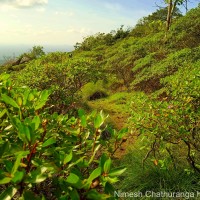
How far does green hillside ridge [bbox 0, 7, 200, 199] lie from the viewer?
183 cm

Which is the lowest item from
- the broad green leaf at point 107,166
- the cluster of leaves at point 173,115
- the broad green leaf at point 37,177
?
the cluster of leaves at point 173,115

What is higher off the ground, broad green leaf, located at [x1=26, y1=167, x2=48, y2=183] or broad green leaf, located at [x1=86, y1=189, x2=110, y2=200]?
broad green leaf, located at [x1=26, y1=167, x2=48, y2=183]

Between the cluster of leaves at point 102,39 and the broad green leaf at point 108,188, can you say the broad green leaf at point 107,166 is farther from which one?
the cluster of leaves at point 102,39

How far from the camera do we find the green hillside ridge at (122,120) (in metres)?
1.83

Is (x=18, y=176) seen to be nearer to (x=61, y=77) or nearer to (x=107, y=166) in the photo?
(x=107, y=166)

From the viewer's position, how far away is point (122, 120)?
479 inches

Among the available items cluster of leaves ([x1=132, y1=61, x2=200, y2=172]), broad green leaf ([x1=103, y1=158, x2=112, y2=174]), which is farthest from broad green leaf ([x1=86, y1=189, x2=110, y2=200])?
cluster of leaves ([x1=132, y1=61, x2=200, y2=172])

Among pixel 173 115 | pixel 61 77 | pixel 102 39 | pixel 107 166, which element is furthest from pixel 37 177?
pixel 102 39

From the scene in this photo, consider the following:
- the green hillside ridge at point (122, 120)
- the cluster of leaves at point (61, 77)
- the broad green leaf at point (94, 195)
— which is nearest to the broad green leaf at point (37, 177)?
the green hillside ridge at point (122, 120)

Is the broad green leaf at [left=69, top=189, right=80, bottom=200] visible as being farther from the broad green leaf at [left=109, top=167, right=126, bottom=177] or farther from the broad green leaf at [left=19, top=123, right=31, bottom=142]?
the broad green leaf at [left=19, top=123, right=31, bottom=142]

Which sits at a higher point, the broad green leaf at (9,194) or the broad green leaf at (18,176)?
the broad green leaf at (18,176)

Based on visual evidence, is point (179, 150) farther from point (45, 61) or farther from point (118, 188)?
point (45, 61)

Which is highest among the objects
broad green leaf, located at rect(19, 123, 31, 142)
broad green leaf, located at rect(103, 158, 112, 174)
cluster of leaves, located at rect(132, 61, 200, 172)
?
broad green leaf, located at rect(19, 123, 31, 142)

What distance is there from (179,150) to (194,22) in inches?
408
